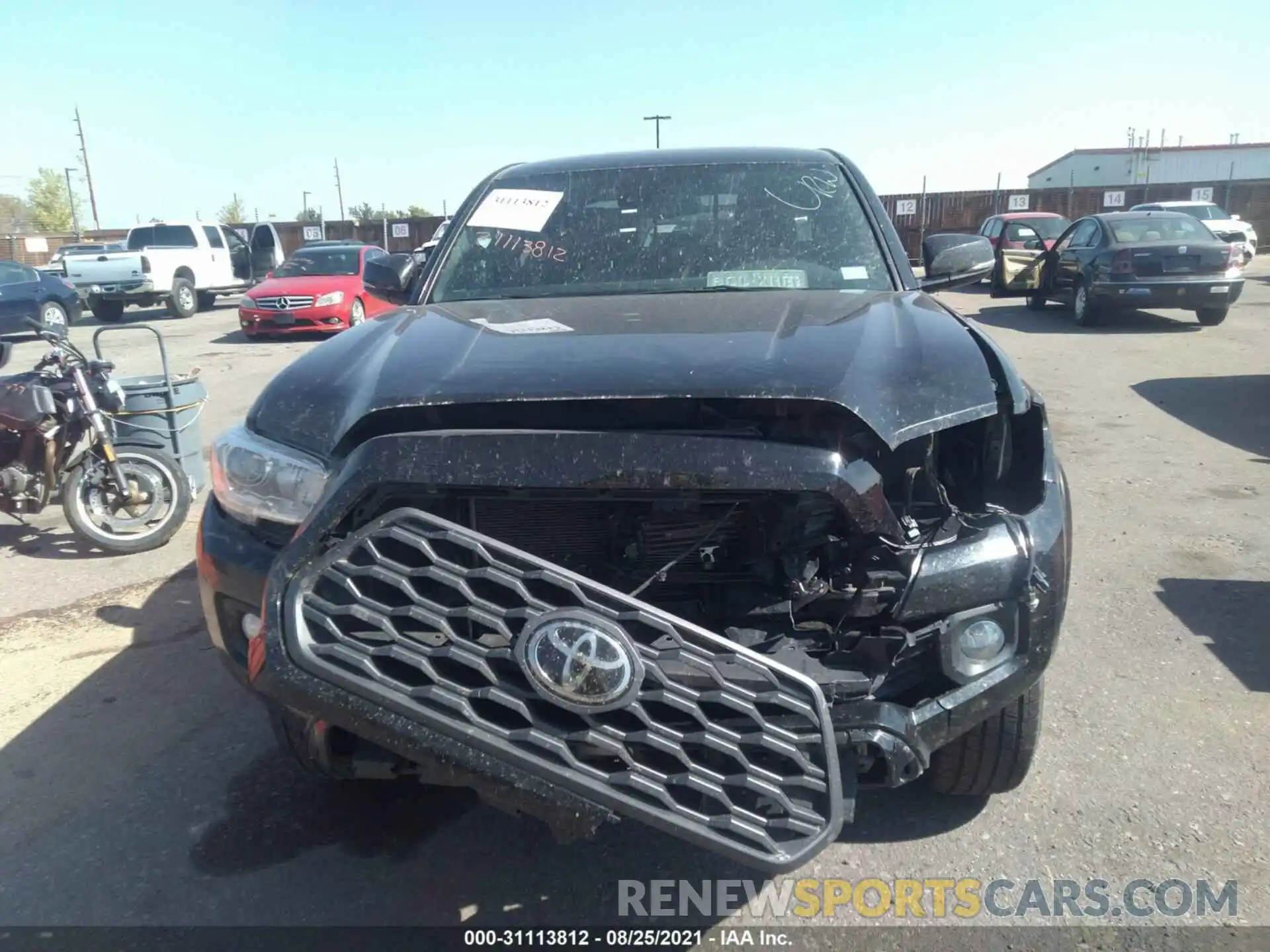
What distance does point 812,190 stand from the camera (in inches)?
143

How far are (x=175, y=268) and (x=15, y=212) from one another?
202 ft

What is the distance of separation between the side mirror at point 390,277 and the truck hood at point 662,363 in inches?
39.1

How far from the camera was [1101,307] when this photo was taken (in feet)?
42.1

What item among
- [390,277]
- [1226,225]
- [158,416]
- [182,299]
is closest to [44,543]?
[158,416]

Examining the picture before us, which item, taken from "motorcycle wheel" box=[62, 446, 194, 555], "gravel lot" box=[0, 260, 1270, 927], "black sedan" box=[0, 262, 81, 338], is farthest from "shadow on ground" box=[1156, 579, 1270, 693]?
"black sedan" box=[0, 262, 81, 338]

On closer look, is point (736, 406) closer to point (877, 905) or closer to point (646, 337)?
point (646, 337)

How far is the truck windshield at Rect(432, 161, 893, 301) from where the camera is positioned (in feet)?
11.0

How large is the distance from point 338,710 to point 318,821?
1.15 meters

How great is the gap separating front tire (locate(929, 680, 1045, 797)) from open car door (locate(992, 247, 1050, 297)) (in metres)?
14.2

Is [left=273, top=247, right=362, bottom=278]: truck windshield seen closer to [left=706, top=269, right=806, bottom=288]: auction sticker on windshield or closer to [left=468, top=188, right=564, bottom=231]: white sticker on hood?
[left=468, top=188, right=564, bottom=231]: white sticker on hood

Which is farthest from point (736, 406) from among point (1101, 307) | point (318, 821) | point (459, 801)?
point (1101, 307)

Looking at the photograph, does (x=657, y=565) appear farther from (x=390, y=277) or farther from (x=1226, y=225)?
(x=1226, y=225)

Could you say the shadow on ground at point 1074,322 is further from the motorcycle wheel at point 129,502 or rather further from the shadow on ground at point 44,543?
the shadow on ground at point 44,543

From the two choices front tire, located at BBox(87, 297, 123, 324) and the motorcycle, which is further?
front tire, located at BBox(87, 297, 123, 324)
